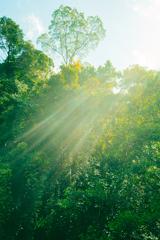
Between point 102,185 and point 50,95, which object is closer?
point 102,185

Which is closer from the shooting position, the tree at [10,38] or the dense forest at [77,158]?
the dense forest at [77,158]

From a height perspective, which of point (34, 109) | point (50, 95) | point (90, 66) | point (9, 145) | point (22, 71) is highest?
point (22, 71)

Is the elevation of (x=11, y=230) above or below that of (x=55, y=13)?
below

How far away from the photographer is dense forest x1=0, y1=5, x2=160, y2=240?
3777 millimetres

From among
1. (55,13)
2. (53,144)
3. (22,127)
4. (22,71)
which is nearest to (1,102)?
(22,127)

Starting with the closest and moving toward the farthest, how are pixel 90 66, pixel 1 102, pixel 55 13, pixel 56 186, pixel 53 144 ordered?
pixel 56 186 < pixel 1 102 < pixel 53 144 < pixel 55 13 < pixel 90 66

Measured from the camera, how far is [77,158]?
25.0ft

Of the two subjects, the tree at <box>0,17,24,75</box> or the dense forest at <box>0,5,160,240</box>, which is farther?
the tree at <box>0,17,24,75</box>

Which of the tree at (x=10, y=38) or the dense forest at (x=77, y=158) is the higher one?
the tree at (x=10, y=38)

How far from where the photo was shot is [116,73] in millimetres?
18062

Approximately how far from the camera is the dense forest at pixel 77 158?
3777 mm

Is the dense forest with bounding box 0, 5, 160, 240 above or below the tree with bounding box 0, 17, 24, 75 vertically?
below

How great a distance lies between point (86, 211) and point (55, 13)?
64.9 feet

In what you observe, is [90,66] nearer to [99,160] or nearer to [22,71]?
[22,71]
